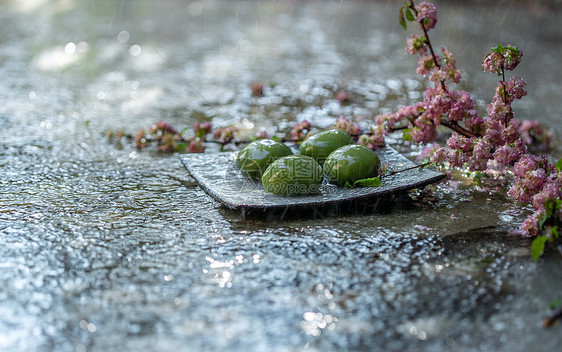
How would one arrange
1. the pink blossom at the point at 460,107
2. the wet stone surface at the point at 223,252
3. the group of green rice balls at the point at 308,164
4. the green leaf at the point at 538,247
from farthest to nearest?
the pink blossom at the point at 460,107 < the group of green rice balls at the point at 308,164 < the green leaf at the point at 538,247 < the wet stone surface at the point at 223,252

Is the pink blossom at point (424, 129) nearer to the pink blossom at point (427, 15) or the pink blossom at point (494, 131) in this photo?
the pink blossom at point (494, 131)

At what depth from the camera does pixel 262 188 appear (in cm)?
158

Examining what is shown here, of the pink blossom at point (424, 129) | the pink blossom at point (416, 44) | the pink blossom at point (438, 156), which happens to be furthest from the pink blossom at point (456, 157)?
the pink blossom at point (416, 44)

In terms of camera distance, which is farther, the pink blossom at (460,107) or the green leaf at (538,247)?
the pink blossom at (460,107)

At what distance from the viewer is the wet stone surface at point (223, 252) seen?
1042 millimetres

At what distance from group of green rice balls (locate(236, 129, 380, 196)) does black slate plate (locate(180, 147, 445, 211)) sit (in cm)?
3

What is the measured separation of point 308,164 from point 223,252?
0.35 m

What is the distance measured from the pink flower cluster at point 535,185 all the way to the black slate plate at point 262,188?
0.19 metres

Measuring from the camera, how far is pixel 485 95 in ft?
9.27

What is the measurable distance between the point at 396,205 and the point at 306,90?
4.78ft

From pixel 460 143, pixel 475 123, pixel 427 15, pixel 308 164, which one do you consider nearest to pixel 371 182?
pixel 308 164

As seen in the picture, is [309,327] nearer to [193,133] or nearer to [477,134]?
[477,134]

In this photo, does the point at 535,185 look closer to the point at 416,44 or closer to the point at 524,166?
the point at 524,166

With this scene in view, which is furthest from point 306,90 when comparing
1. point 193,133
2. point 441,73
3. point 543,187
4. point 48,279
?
point 48,279
